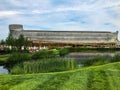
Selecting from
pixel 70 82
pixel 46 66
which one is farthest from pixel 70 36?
pixel 70 82

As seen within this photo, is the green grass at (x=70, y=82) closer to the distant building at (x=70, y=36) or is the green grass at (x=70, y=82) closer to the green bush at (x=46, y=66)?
the green bush at (x=46, y=66)

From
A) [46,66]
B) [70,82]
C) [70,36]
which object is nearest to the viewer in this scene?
[70,82]

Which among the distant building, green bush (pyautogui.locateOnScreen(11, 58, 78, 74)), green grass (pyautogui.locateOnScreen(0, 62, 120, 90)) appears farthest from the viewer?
the distant building

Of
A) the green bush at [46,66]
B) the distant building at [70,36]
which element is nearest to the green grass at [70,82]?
the green bush at [46,66]

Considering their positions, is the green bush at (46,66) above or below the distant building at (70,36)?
below

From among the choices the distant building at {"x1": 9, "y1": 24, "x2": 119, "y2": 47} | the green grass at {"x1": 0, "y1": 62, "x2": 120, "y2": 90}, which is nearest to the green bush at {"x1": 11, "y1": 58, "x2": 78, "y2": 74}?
the green grass at {"x1": 0, "y1": 62, "x2": 120, "y2": 90}

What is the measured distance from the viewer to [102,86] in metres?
12.9

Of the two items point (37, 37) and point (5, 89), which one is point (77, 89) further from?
point (37, 37)

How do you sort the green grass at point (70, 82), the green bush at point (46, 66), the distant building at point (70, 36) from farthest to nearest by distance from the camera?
the distant building at point (70, 36) → the green bush at point (46, 66) → the green grass at point (70, 82)

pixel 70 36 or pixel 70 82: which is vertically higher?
pixel 70 36

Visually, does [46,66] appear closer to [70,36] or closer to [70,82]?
[70,82]

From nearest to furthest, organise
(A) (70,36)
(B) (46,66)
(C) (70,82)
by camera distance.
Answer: (C) (70,82), (B) (46,66), (A) (70,36)

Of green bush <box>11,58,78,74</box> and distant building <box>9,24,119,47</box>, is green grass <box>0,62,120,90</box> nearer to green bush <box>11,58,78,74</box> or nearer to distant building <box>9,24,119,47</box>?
green bush <box>11,58,78,74</box>

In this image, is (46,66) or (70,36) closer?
(46,66)
